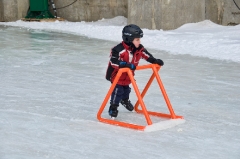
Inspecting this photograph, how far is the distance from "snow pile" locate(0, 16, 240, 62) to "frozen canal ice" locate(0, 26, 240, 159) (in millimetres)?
898

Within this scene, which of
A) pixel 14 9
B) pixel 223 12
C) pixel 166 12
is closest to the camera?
pixel 166 12

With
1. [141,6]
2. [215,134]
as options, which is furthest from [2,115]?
[141,6]

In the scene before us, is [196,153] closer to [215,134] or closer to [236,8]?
[215,134]

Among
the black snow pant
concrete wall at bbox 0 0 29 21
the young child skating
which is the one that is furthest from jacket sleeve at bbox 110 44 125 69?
concrete wall at bbox 0 0 29 21

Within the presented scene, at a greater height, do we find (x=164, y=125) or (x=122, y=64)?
(x=122, y=64)

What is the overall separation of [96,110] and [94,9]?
1506cm

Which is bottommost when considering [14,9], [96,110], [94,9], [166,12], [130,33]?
[14,9]

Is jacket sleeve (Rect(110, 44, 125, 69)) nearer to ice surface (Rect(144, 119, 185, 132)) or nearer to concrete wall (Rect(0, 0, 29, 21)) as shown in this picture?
ice surface (Rect(144, 119, 185, 132))

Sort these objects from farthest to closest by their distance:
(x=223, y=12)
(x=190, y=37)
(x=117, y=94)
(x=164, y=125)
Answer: (x=223, y=12)
(x=190, y=37)
(x=117, y=94)
(x=164, y=125)

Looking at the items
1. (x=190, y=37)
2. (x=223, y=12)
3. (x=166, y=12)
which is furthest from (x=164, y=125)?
(x=223, y=12)

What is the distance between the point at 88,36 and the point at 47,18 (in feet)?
20.3

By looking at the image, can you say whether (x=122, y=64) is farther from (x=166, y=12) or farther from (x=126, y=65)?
(x=166, y=12)

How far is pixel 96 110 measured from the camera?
5.58 meters

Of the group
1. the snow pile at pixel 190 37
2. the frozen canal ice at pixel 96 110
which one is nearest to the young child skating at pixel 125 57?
the frozen canal ice at pixel 96 110
